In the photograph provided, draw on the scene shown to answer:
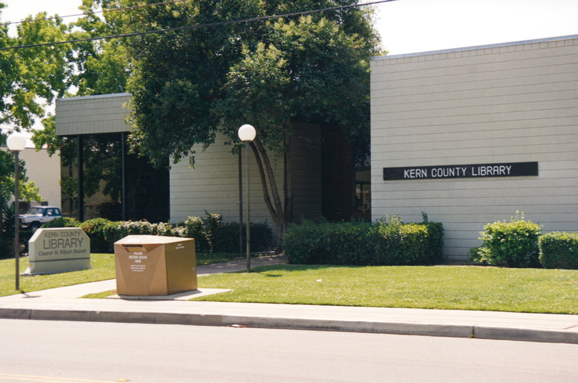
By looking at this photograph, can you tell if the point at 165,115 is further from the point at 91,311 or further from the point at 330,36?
the point at 91,311

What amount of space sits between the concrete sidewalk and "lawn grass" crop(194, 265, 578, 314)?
1.45 ft

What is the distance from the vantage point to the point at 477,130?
16.8 meters

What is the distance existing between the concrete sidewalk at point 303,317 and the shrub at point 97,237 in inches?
453

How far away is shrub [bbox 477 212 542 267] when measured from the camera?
14.6 m

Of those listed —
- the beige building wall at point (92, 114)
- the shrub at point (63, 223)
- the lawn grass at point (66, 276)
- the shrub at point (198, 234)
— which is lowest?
the lawn grass at point (66, 276)

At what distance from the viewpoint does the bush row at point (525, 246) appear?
1384cm

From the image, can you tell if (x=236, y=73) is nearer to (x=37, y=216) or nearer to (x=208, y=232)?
(x=208, y=232)

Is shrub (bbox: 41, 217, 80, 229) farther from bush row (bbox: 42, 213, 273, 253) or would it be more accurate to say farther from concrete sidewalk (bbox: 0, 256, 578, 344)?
concrete sidewalk (bbox: 0, 256, 578, 344)

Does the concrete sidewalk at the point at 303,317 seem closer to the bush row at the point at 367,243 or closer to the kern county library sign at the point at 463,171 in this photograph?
the bush row at the point at 367,243

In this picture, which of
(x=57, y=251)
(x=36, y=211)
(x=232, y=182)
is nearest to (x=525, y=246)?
(x=232, y=182)

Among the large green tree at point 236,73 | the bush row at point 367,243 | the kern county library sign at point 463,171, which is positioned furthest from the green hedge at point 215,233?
the kern county library sign at point 463,171

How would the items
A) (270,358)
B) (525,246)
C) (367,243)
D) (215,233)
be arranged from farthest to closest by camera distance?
(215,233), (367,243), (525,246), (270,358)

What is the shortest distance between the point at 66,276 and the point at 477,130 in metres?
11.6

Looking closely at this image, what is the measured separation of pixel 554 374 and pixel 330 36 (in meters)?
13.8
